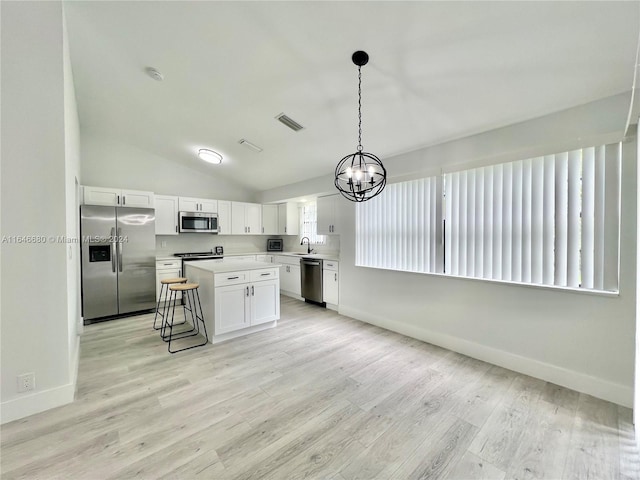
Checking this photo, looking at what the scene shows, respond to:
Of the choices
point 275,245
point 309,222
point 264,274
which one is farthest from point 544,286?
point 275,245

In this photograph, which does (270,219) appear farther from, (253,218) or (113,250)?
(113,250)

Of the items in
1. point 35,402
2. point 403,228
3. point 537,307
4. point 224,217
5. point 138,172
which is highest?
point 138,172

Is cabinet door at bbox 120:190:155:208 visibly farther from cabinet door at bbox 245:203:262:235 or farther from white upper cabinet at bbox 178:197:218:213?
cabinet door at bbox 245:203:262:235

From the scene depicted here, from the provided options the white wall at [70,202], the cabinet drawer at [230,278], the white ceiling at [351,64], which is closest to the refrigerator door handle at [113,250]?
the white wall at [70,202]

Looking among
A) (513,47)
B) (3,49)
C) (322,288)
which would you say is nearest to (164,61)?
(3,49)

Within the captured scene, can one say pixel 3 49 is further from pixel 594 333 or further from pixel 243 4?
pixel 594 333

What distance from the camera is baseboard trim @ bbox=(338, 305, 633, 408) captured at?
7.14ft

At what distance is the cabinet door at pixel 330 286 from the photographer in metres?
4.69

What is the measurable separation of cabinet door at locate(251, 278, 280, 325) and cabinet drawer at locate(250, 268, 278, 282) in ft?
0.19

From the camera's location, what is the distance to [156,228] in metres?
5.03

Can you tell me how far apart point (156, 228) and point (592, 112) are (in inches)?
244

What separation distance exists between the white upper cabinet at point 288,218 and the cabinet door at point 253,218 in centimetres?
49

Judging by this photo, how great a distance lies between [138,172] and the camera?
16.9 ft

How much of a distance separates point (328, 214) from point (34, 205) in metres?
3.72
